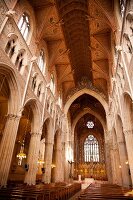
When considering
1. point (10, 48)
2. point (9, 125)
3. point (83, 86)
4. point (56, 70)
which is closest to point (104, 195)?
point (9, 125)

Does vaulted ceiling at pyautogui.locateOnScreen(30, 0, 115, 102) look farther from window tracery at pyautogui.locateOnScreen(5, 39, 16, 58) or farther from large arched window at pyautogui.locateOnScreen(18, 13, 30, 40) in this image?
window tracery at pyautogui.locateOnScreen(5, 39, 16, 58)

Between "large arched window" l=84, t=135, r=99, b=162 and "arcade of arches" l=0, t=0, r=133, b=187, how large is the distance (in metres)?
16.3

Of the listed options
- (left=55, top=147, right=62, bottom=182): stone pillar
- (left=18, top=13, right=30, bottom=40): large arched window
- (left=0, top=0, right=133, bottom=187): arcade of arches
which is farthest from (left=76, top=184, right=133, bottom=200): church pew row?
(left=55, top=147, right=62, bottom=182): stone pillar

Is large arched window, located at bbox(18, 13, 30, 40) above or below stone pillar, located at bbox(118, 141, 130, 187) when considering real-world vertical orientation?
above

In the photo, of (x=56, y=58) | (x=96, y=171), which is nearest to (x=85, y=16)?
(x=56, y=58)

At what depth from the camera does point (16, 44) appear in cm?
1233

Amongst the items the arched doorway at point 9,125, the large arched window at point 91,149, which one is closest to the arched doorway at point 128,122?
the arched doorway at point 9,125

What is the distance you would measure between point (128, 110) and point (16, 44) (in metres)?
10.9

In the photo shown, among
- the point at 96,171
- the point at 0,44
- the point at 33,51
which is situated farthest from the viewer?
the point at 96,171

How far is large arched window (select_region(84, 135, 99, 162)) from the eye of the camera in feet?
131

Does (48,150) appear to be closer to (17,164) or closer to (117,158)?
(17,164)

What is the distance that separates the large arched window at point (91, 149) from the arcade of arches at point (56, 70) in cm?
1634

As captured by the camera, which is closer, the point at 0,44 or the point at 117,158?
the point at 0,44

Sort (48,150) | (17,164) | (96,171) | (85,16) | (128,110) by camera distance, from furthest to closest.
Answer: (96,171) < (17,164) < (48,150) < (85,16) < (128,110)
